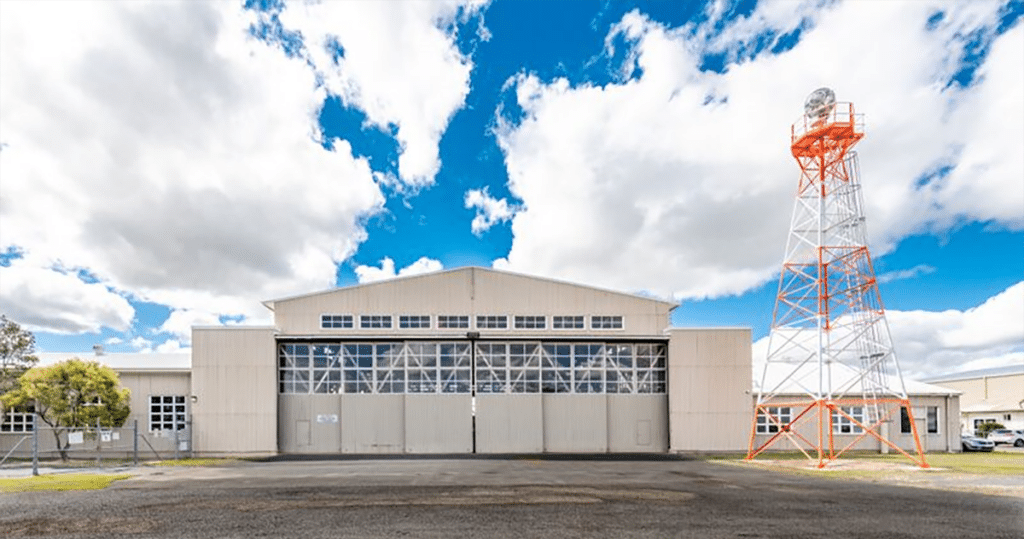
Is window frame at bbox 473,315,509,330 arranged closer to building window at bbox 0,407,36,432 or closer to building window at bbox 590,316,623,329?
building window at bbox 590,316,623,329

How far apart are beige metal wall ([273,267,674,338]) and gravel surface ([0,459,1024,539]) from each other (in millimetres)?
12438

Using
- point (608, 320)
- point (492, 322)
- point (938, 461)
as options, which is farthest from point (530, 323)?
point (938, 461)

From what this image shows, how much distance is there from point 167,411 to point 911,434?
39.6 meters

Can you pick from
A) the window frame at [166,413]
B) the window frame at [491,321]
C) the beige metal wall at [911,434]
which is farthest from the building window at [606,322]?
the window frame at [166,413]

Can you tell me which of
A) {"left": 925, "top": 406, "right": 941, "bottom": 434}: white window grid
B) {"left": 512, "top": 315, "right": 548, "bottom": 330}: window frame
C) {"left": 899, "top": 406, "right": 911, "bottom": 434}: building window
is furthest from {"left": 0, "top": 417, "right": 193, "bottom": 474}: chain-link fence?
{"left": 925, "top": 406, "right": 941, "bottom": 434}: white window grid

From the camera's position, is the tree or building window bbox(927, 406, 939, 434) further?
building window bbox(927, 406, 939, 434)

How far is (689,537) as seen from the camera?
37.5 feet

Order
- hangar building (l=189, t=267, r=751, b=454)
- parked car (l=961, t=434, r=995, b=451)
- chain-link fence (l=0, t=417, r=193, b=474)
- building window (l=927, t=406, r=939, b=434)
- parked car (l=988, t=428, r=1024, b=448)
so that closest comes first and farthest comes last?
1. chain-link fence (l=0, t=417, r=193, b=474)
2. hangar building (l=189, t=267, r=751, b=454)
3. building window (l=927, t=406, r=939, b=434)
4. parked car (l=961, t=434, r=995, b=451)
5. parked car (l=988, t=428, r=1024, b=448)

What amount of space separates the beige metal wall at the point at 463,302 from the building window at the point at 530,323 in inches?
10.5

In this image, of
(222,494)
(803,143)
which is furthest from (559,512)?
(803,143)

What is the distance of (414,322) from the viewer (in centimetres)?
3441

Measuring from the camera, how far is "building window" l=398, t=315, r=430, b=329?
1353 inches

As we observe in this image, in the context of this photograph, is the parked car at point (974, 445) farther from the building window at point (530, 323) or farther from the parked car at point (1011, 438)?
the building window at point (530, 323)

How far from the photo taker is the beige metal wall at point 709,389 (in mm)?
33594
